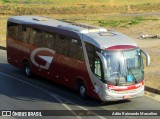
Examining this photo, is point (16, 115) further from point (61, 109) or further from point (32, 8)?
point (32, 8)

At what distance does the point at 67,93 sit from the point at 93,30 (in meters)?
3.04

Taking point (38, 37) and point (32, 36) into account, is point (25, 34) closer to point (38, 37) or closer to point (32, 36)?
point (32, 36)

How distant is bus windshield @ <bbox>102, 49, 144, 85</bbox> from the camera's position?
55.6 ft

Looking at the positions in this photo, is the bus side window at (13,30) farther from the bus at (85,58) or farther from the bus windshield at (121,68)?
the bus windshield at (121,68)

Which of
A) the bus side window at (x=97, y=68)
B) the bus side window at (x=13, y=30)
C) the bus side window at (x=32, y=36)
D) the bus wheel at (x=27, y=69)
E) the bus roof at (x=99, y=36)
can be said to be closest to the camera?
the bus side window at (x=97, y=68)

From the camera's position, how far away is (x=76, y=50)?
1864 cm

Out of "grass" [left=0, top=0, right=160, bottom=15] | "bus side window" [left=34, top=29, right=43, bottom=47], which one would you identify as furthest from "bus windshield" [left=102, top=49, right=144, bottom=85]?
"grass" [left=0, top=0, right=160, bottom=15]

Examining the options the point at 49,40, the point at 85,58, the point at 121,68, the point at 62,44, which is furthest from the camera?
the point at 49,40

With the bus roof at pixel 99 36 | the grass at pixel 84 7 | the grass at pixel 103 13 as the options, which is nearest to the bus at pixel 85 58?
the bus roof at pixel 99 36

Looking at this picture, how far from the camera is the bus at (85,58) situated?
17.0 metres

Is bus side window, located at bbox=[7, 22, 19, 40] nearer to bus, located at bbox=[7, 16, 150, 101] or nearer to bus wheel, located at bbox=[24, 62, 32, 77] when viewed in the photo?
bus, located at bbox=[7, 16, 150, 101]

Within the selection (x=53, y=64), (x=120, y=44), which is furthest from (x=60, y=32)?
(x=120, y=44)

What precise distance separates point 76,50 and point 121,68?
8.10ft

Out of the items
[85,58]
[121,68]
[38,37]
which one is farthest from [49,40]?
[121,68]
